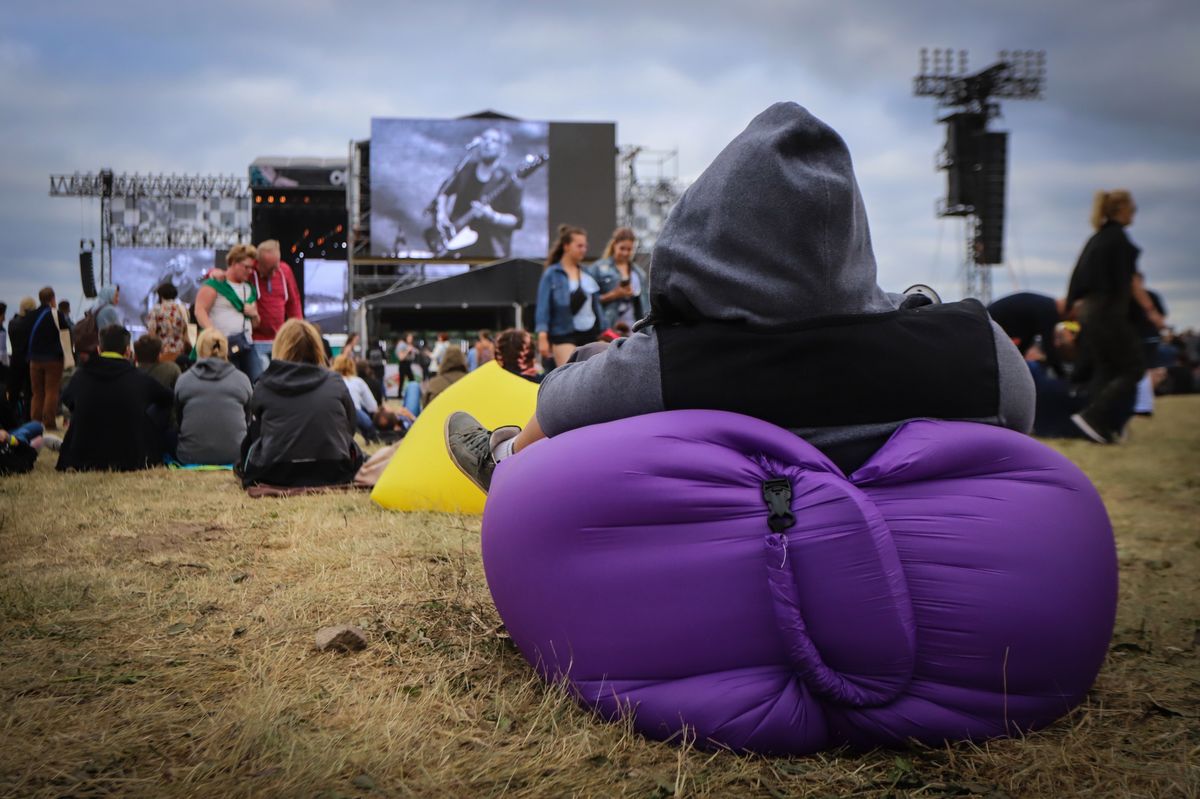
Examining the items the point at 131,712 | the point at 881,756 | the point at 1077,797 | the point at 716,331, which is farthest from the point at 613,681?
the point at 131,712

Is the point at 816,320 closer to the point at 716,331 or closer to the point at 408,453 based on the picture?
the point at 716,331

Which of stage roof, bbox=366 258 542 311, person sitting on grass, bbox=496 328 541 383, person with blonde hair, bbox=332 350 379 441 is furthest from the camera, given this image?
stage roof, bbox=366 258 542 311

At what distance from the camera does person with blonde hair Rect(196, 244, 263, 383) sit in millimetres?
7465

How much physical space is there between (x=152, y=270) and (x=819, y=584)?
33.0 meters

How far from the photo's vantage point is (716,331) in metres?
1.94

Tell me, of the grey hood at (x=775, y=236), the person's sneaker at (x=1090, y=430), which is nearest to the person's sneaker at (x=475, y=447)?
the grey hood at (x=775, y=236)

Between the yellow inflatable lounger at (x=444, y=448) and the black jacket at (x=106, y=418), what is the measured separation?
267 centimetres

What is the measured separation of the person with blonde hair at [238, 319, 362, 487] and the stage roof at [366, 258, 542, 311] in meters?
14.6

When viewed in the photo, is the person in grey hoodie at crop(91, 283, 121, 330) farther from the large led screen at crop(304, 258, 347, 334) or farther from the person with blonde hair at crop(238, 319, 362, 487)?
the large led screen at crop(304, 258, 347, 334)

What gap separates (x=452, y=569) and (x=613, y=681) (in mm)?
1440

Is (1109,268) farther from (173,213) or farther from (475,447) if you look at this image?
(173,213)

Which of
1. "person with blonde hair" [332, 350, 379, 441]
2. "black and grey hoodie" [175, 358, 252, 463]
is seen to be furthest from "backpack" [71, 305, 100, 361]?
"person with blonde hair" [332, 350, 379, 441]

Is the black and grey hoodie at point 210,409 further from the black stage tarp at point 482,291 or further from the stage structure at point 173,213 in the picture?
the stage structure at point 173,213

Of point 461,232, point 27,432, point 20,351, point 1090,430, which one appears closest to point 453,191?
point 461,232
